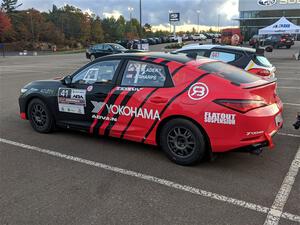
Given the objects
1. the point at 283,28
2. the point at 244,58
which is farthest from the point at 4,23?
the point at 244,58

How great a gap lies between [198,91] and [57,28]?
73251 mm

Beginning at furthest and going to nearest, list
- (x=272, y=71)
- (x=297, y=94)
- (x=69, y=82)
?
(x=297, y=94)
(x=272, y=71)
(x=69, y=82)

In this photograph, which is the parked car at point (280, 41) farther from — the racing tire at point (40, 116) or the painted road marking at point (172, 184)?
the painted road marking at point (172, 184)

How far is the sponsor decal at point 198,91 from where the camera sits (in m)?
4.37

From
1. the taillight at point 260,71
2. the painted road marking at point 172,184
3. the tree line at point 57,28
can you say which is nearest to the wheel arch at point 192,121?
the painted road marking at point 172,184

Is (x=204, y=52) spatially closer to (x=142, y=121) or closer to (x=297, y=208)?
(x=142, y=121)

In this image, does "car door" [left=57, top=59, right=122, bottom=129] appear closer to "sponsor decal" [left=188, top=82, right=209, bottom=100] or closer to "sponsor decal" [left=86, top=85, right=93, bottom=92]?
"sponsor decal" [left=86, top=85, right=93, bottom=92]

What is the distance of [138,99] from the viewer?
487cm

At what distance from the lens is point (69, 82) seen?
572cm

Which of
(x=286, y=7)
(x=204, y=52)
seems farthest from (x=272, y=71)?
(x=286, y=7)

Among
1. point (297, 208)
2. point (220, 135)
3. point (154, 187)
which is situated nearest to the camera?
point (297, 208)

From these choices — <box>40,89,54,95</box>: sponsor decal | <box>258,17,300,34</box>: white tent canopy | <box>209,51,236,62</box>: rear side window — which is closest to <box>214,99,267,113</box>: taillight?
<box>40,89,54,95</box>: sponsor decal

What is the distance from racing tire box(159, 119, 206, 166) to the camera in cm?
442

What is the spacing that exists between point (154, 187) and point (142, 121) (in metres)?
1.19
